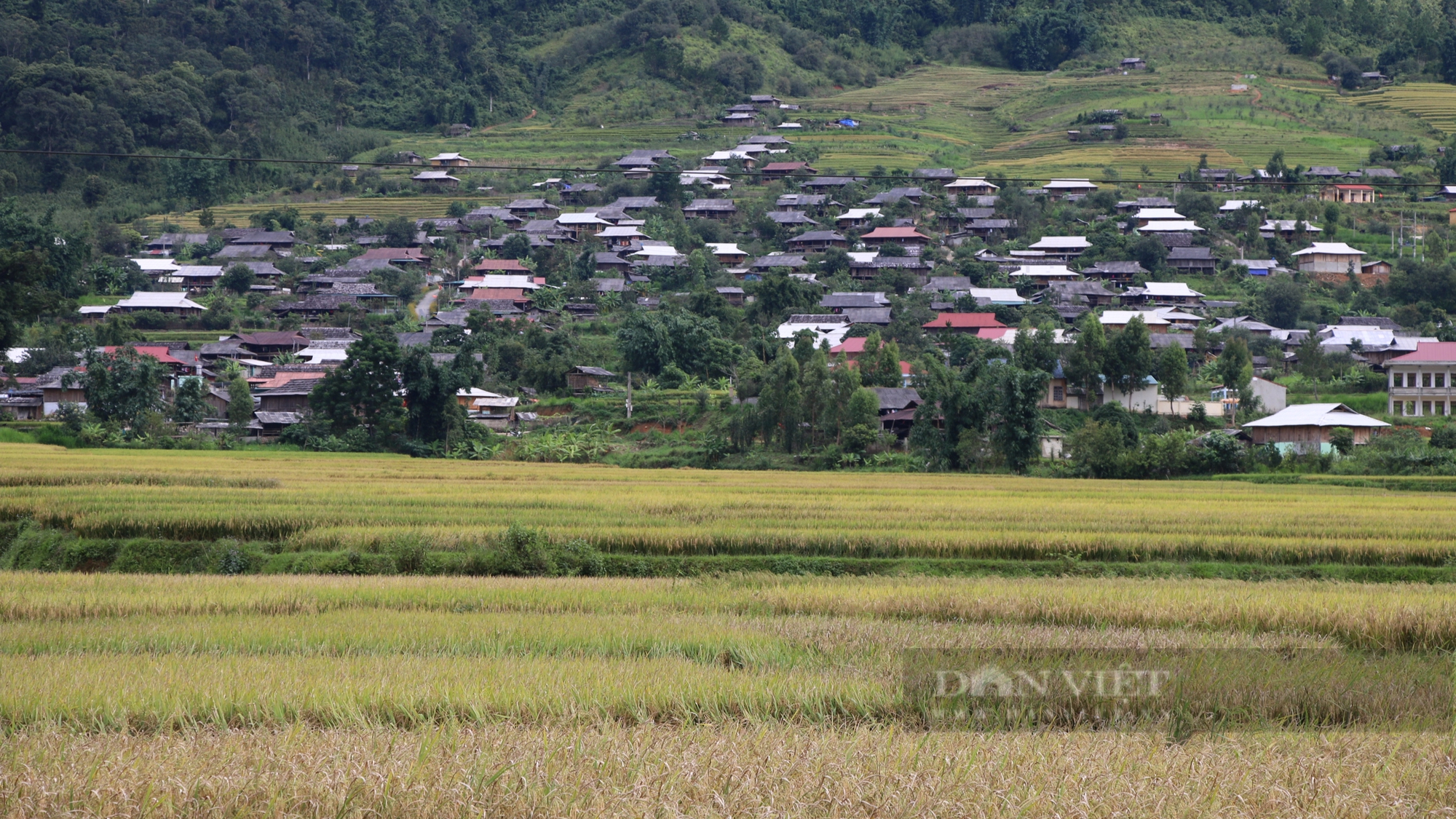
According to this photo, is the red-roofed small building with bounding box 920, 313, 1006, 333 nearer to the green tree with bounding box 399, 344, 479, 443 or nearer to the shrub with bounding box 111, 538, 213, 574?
the green tree with bounding box 399, 344, 479, 443

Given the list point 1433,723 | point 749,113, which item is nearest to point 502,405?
point 1433,723

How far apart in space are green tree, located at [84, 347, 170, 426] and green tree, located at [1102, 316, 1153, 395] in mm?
26452

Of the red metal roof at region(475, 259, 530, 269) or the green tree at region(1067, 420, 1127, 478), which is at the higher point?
the red metal roof at region(475, 259, 530, 269)

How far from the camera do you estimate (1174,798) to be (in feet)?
15.3

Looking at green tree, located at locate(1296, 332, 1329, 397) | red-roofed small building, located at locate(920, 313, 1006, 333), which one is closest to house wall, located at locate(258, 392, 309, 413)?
red-roofed small building, located at locate(920, 313, 1006, 333)

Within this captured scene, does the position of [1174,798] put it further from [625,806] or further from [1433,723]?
[1433,723]

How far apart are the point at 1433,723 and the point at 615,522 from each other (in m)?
10.3

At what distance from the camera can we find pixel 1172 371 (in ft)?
104

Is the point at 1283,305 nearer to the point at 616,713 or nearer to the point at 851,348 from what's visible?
the point at 851,348

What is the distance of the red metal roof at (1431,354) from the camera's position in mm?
31766

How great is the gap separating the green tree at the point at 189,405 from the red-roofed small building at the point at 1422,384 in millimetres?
Answer: 33483

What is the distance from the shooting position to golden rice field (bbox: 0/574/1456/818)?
4539mm

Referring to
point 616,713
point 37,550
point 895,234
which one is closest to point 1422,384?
point 895,234

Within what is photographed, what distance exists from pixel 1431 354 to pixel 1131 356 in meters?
8.34
